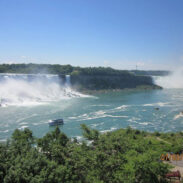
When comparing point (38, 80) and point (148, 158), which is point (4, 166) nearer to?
point (148, 158)

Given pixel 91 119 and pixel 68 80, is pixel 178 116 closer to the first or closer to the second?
pixel 91 119

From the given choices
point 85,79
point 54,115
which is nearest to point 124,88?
point 85,79

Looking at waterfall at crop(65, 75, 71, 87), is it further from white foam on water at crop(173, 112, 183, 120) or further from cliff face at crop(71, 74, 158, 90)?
white foam on water at crop(173, 112, 183, 120)

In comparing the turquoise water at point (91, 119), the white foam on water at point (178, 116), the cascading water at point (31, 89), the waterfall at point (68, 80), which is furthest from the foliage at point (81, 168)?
the waterfall at point (68, 80)

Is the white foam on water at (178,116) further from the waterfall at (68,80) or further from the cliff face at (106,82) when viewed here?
the waterfall at (68,80)

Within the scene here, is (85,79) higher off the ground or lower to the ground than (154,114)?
higher

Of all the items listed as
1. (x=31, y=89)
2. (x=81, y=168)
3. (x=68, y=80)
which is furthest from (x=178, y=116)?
(x=68, y=80)
